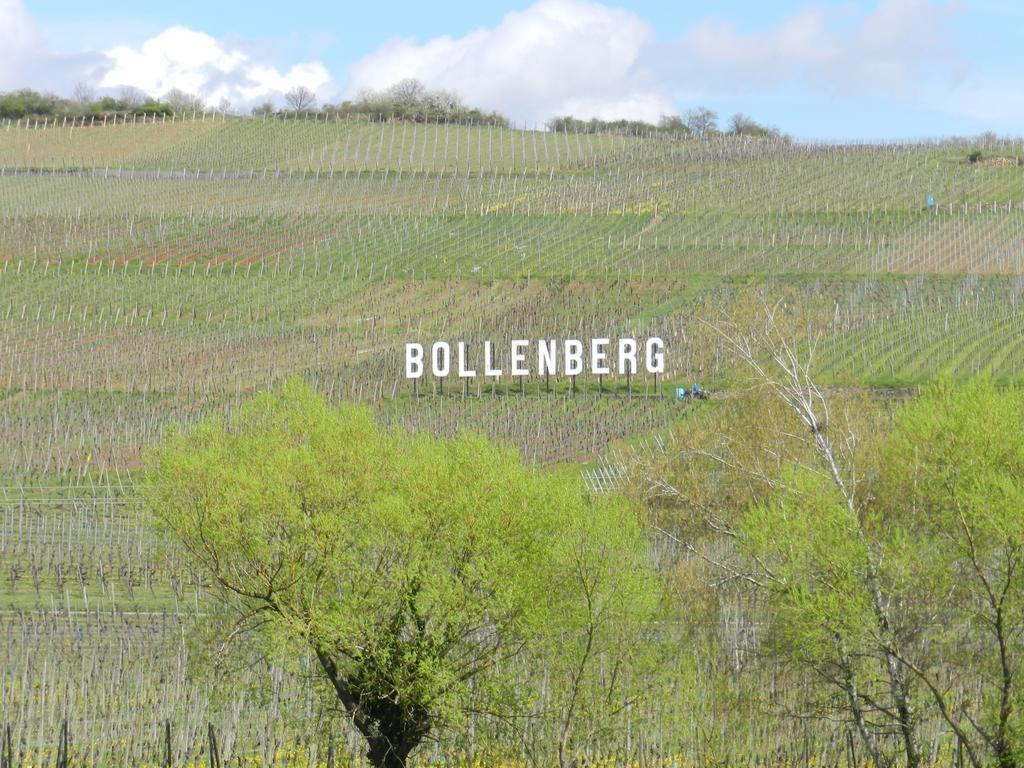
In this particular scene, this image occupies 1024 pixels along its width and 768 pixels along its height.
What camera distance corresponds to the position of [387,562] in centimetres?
2777

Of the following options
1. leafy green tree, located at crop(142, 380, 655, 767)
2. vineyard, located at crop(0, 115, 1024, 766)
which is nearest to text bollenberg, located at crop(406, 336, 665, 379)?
vineyard, located at crop(0, 115, 1024, 766)

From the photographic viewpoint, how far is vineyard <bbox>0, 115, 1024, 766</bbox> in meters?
31.7

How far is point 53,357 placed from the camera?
78438 millimetres

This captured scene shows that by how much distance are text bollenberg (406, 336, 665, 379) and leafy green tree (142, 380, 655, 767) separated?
44743mm

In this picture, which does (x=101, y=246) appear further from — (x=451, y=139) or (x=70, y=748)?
(x=70, y=748)

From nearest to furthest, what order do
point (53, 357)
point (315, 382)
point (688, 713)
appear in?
point (688, 713) < point (315, 382) < point (53, 357)

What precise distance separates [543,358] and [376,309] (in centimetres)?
1586

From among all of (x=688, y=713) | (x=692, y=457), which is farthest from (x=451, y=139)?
(x=688, y=713)

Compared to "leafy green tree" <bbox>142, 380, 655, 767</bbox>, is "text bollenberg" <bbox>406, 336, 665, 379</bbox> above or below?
above

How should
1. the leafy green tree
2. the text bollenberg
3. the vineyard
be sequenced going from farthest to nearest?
the text bollenberg → the vineyard → the leafy green tree

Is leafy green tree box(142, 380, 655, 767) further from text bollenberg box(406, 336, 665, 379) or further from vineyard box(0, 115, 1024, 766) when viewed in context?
text bollenberg box(406, 336, 665, 379)

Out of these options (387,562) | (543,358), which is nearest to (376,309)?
(543,358)

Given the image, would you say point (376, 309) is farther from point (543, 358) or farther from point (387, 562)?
point (387, 562)

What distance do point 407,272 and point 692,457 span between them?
54.1 meters
